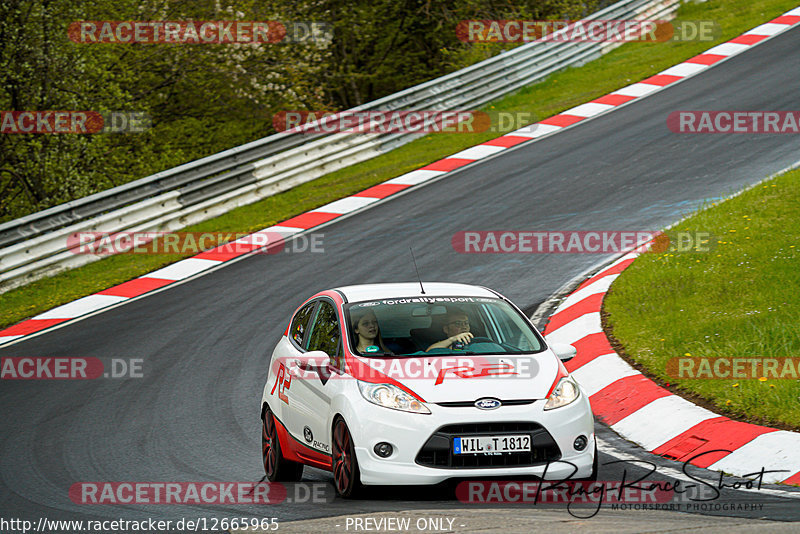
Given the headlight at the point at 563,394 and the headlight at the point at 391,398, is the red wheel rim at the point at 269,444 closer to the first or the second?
the headlight at the point at 391,398

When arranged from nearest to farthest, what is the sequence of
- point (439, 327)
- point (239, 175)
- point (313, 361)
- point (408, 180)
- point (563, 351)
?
point (313, 361) < point (563, 351) < point (439, 327) < point (408, 180) < point (239, 175)

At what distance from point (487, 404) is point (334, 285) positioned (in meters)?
7.43

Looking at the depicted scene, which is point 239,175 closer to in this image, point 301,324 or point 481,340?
Answer: point 301,324

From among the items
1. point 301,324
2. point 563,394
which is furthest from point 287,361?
point 563,394

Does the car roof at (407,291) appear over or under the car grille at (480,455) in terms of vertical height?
over

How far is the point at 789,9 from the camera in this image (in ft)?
80.9

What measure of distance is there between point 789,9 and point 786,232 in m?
15.6

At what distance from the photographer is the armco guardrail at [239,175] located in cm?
1600

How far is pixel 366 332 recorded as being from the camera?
730cm

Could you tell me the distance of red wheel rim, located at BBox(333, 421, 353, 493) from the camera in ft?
Answer: 21.3

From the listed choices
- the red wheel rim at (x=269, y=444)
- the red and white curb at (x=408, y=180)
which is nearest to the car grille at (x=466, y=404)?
the red wheel rim at (x=269, y=444)

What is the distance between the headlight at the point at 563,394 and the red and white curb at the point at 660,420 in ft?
3.82

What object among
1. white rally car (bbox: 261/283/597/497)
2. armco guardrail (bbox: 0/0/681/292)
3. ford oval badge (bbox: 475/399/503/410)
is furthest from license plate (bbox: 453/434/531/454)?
armco guardrail (bbox: 0/0/681/292)

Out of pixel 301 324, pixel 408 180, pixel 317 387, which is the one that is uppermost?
pixel 301 324
